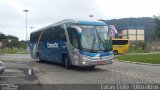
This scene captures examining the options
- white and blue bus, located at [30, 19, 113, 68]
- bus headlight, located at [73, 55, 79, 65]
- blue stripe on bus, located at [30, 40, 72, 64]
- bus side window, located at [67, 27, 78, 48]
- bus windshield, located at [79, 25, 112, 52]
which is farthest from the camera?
blue stripe on bus, located at [30, 40, 72, 64]

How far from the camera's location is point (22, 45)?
139125 millimetres

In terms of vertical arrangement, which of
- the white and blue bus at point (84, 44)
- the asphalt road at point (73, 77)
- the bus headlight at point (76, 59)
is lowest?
the asphalt road at point (73, 77)

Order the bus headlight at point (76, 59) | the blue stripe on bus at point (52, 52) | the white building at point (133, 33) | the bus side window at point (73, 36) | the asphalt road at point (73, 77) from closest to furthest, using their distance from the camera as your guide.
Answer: the asphalt road at point (73, 77) → the bus headlight at point (76, 59) → the bus side window at point (73, 36) → the blue stripe on bus at point (52, 52) → the white building at point (133, 33)

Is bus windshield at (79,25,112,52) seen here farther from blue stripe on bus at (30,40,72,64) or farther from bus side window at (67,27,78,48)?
blue stripe on bus at (30,40,72,64)

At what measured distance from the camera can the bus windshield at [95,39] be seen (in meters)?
22.2

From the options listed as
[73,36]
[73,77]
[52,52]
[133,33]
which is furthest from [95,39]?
[133,33]

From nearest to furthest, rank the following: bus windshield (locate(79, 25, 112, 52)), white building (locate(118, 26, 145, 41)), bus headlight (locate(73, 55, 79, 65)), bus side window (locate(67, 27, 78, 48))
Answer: bus windshield (locate(79, 25, 112, 52))
bus headlight (locate(73, 55, 79, 65))
bus side window (locate(67, 27, 78, 48))
white building (locate(118, 26, 145, 41))

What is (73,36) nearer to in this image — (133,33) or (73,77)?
(73,77)

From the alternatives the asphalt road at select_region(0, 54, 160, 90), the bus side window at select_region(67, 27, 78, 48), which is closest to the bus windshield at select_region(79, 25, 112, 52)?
the bus side window at select_region(67, 27, 78, 48)

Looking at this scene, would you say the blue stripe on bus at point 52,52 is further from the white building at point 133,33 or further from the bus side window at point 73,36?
the white building at point 133,33

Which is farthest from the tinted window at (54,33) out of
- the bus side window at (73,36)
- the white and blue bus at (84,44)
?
the bus side window at (73,36)

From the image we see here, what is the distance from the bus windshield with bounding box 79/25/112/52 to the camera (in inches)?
874

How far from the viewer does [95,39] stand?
73.4 ft

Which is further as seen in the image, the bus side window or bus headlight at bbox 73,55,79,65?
the bus side window
